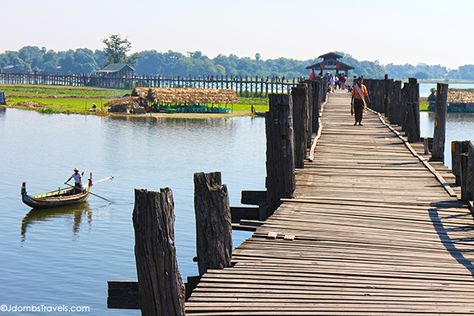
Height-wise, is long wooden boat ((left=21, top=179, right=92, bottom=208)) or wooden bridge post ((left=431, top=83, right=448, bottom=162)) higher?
wooden bridge post ((left=431, top=83, right=448, bottom=162))

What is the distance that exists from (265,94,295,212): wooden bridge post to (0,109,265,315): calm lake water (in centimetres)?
806

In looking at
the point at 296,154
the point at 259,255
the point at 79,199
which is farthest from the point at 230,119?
the point at 259,255

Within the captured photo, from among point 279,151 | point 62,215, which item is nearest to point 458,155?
point 279,151

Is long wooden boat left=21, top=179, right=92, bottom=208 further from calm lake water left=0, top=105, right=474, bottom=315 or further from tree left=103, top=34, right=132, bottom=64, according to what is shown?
tree left=103, top=34, right=132, bottom=64

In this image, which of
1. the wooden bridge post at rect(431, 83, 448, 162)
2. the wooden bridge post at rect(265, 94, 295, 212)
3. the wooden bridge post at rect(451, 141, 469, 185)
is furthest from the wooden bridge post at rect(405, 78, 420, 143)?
the wooden bridge post at rect(265, 94, 295, 212)

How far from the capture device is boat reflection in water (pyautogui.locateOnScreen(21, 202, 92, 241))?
3141cm

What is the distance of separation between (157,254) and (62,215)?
26.7m

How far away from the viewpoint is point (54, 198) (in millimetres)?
33812

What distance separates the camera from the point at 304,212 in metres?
12.3

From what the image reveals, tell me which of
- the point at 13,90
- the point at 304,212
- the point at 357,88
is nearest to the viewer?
the point at 304,212

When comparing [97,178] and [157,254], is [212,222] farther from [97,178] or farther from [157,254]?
[97,178]

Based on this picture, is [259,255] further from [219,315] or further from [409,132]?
[409,132]

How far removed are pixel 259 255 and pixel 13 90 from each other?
12609cm

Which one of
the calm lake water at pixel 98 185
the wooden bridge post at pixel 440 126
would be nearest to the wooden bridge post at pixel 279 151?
the wooden bridge post at pixel 440 126
